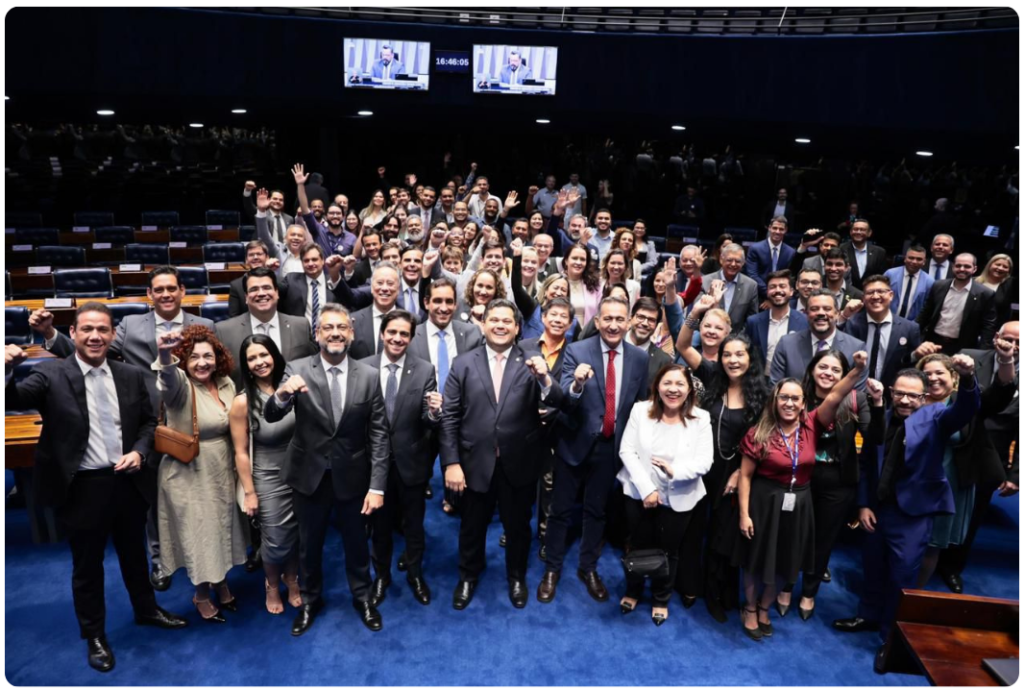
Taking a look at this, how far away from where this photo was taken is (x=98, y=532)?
322 cm

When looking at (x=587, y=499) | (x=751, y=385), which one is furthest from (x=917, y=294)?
(x=587, y=499)

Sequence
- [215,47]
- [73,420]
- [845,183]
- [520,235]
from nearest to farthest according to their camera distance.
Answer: [73,420] < [520,235] < [215,47] < [845,183]

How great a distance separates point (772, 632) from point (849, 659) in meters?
0.39

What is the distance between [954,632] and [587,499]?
6.31 feet

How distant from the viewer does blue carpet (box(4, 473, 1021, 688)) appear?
3.35 metres

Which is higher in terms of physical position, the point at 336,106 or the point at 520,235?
the point at 336,106

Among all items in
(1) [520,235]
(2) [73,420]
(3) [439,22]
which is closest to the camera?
(2) [73,420]

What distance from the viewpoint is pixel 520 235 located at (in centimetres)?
692

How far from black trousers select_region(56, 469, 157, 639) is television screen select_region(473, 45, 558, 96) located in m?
7.78

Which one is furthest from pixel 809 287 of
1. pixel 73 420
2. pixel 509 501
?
pixel 73 420

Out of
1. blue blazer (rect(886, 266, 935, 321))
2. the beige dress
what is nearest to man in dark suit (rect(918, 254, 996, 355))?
blue blazer (rect(886, 266, 935, 321))

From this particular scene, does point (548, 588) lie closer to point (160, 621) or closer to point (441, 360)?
point (441, 360)

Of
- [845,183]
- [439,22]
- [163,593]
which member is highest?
[439,22]

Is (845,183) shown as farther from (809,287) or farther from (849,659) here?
(849,659)
